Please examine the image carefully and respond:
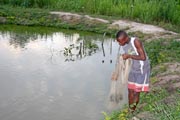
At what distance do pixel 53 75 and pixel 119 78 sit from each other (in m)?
2.74

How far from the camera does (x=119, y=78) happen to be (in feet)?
16.7

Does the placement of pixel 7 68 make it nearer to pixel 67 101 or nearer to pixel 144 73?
pixel 67 101

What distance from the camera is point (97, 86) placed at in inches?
279

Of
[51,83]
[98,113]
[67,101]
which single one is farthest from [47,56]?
[98,113]

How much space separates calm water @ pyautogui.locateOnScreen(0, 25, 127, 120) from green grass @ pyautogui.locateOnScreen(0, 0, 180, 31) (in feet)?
7.63

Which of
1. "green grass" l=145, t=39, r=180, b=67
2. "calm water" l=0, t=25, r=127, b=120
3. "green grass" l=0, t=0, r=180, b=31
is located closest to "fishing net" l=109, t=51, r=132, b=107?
"calm water" l=0, t=25, r=127, b=120

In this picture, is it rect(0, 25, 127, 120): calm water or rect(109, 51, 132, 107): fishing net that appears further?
rect(0, 25, 127, 120): calm water

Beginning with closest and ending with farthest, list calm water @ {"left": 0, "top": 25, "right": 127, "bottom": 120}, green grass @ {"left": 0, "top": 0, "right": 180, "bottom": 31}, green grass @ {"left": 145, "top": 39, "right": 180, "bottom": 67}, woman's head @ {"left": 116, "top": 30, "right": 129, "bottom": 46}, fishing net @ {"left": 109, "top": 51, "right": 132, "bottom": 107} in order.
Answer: woman's head @ {"left": 116, "top": 30, "right": 129, "bottom": 46}
fishing net @ {"left": 109, "top": 51, "right": 132, "bottom": 107}
calm water @ {"left": 0, "top": 25, "right": 127, "bottom": 120}
green grass @ {"left": 145, "top": 39, "right": 180, "bottom": 67}
green grass @ {"left": 0, "top": 0, "right": 180, "bottom": 31}

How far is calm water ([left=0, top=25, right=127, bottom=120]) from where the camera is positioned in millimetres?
5918

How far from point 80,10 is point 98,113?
8.76m

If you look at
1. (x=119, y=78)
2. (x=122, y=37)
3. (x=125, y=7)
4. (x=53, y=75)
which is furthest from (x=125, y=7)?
(x=122, y=37)

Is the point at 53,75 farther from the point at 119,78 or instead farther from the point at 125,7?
the point at 125,7

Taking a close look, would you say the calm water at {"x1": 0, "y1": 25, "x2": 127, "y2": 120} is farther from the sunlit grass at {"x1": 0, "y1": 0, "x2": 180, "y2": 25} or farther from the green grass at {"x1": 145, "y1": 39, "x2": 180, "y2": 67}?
the sunlit grass at {"x1": 0, "y1": 0, "x2": 180, "y2": 25}

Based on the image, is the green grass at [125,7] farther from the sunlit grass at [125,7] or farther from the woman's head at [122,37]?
the woman's head at [122,37]
